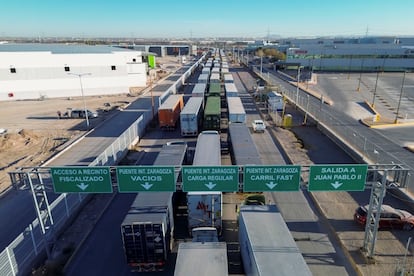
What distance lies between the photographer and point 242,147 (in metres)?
23.8

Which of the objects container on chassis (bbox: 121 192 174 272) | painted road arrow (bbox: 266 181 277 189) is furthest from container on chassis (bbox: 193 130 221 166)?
container on chassis (bbox: 121 192 174 272)

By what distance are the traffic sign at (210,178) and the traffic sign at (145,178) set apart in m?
0.78

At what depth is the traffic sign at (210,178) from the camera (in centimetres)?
1455

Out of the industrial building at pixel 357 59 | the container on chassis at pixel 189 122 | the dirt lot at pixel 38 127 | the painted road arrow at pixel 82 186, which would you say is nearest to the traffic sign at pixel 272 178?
the painted road arrow at pixel 82 186

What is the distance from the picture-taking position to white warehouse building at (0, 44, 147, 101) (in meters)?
55.0

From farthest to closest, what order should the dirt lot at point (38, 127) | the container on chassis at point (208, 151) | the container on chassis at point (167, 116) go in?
the container on chassis at point (167, 116) → the dirt lot at point (38, 127) → the container on chassis at point (208, 151)

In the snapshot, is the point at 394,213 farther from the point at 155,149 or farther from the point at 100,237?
the point at 155,149

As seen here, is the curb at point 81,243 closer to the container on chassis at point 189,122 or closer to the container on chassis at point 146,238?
the container on chassis at point 146,238

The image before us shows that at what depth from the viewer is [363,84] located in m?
70.4

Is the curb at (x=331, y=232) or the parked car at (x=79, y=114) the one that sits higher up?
the parked car at (x=79, y=114)

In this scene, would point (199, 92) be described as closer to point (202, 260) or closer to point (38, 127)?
point (38, 127)

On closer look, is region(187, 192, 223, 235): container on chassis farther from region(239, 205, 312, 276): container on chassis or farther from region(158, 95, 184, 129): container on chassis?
region(158, 95, 184, 129): container on chassis

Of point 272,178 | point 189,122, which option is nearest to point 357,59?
point 189,122

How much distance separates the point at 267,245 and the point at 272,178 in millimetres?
3505
